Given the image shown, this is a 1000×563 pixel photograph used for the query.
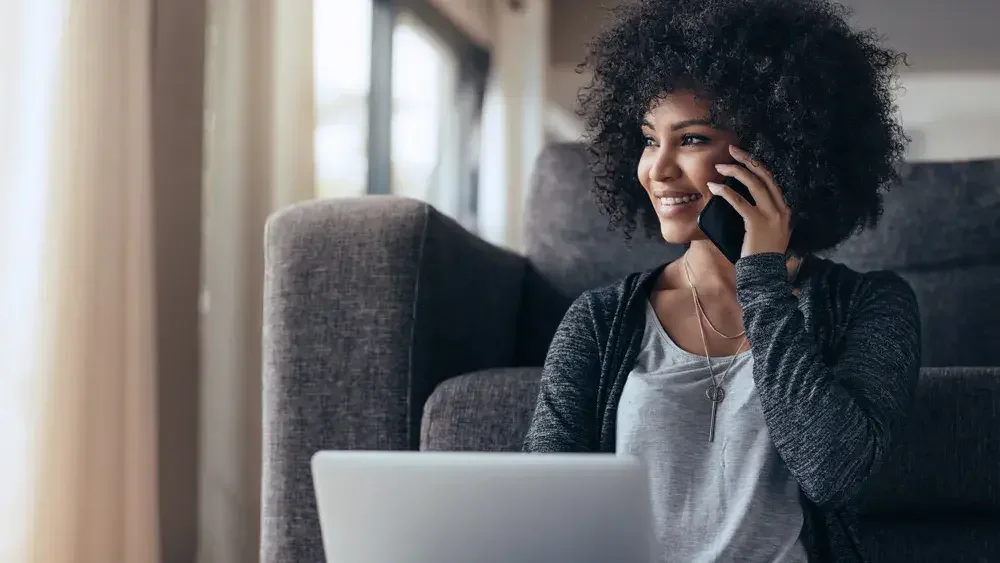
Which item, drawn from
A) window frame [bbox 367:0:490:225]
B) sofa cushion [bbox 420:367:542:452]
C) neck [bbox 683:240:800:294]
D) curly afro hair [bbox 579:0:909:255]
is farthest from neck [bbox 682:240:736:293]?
window frame [bbox 367:0:490:225]

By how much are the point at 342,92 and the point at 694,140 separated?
2.12 m

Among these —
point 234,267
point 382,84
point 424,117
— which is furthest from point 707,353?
point 424,117

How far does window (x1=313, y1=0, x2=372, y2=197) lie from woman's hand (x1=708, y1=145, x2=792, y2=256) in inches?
66.2

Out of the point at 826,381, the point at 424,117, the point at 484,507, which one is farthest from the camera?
the point at 424,117

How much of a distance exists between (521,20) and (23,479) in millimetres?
4015

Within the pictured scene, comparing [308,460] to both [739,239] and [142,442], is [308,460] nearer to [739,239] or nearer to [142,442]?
[142,442]


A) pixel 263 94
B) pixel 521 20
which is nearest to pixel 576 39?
pixel 521 20

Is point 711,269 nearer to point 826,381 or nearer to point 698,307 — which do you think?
point 698,307

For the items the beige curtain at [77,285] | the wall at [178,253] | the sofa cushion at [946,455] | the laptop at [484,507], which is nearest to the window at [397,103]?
the wall at [178,253]

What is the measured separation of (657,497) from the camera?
1081 mm

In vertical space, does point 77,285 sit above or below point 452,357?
above

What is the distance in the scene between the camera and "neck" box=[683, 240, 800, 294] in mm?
1217

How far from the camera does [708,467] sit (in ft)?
3.52

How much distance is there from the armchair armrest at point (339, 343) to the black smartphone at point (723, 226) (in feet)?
1.55
